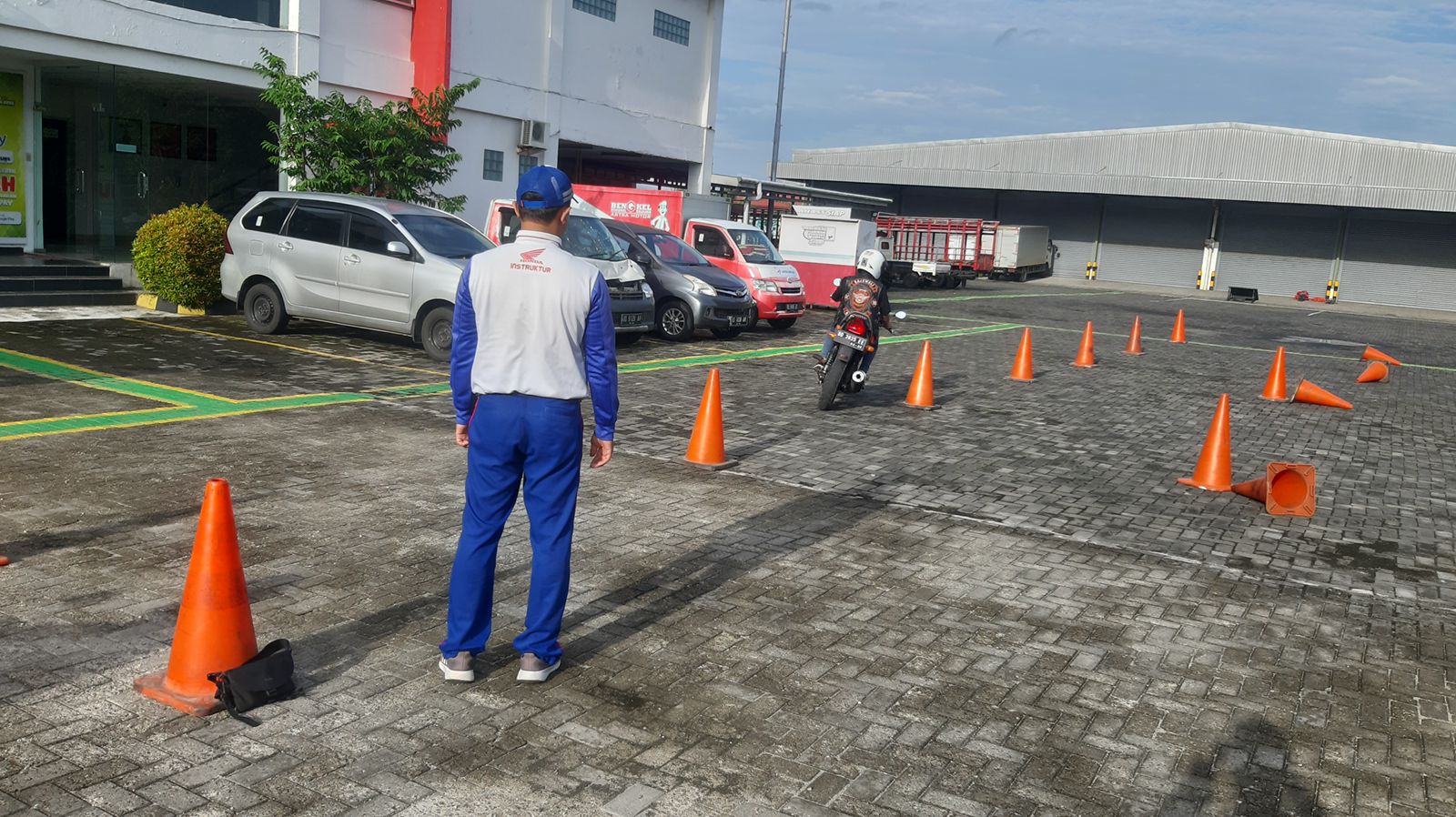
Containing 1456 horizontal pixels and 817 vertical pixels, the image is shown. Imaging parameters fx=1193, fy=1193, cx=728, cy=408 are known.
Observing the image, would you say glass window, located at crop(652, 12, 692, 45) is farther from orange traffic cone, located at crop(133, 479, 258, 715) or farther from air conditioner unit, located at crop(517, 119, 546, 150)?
orange traffic cone, located at crop(133, 479, 258, 715)

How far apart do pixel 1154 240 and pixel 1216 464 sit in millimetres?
49776

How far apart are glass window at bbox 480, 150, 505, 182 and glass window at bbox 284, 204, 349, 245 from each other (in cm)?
1156

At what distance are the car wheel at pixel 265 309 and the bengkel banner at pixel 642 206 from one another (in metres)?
8.29

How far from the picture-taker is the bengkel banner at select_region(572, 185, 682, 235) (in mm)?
22328

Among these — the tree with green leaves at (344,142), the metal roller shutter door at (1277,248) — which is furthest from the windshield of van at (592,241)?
the metal roller shutter door at (1277,248)

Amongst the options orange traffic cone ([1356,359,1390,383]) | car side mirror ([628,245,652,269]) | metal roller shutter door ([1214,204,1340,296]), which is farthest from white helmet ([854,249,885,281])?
metal roller shutter door ([1214,204,1340,296])

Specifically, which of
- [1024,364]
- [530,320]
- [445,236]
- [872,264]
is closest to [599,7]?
[445,236]

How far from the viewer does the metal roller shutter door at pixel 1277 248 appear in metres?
51.8

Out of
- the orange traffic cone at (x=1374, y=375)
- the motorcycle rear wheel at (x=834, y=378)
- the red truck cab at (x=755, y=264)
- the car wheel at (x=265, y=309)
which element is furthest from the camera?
the red truck cab at (x=755, y=264)

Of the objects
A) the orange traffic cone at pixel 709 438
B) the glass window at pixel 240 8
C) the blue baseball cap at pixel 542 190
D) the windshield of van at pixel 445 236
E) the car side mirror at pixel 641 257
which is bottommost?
the orange traffic cone at pixel 709 438

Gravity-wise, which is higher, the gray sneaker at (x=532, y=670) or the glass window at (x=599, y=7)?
the glass window at (x=599, y=7)

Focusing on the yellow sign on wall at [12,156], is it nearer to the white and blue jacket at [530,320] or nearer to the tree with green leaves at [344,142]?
the tree with green leaves at [344,142]

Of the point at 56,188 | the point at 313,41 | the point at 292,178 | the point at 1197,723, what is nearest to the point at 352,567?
the point at 1197,723

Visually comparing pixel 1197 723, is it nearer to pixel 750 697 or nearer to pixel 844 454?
pixel 750 697
